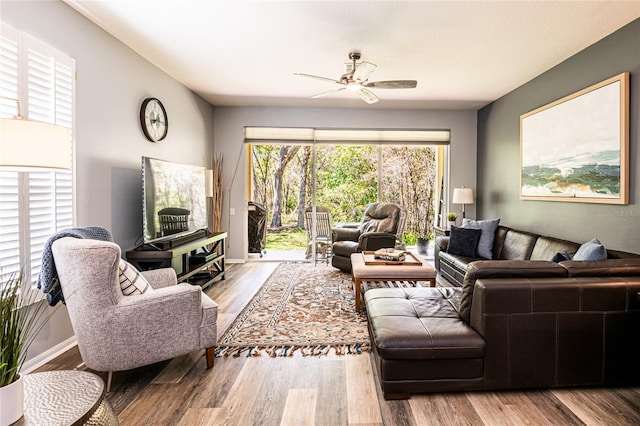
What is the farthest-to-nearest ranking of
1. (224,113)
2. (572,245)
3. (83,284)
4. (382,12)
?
(224,113) < (572,245) < (382,12) < (83,284)

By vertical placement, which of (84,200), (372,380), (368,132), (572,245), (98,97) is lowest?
(372,380)

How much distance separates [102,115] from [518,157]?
16.3 ft

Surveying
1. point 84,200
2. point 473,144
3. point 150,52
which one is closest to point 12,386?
point 84,200

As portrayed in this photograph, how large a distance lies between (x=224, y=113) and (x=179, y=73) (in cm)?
170

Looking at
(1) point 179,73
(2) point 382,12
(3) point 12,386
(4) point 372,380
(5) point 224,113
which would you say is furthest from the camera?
(5) point 224,113

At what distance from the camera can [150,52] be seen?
3723 millimetres

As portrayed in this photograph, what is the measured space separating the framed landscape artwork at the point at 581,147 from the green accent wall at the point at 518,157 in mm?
69

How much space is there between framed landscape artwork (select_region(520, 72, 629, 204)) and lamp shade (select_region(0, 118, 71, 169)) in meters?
4.15

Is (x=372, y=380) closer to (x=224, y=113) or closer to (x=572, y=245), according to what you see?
(x=572, y=245)

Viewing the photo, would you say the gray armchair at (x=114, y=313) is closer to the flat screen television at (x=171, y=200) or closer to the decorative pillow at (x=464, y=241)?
the flat screen television at (x=171, y=200)

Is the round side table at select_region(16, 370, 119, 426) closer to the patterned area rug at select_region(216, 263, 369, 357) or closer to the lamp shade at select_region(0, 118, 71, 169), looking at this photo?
the lamp shade at select_region(0, 118, 71, 169)

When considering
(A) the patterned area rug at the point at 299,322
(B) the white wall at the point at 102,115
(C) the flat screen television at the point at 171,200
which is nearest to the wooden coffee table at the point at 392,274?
(A) the patterned area rug at the point at 299,322

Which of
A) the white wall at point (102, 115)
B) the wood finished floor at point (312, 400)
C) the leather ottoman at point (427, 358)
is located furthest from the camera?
the white wall at point (102, 115)

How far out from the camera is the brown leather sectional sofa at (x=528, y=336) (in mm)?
2035
